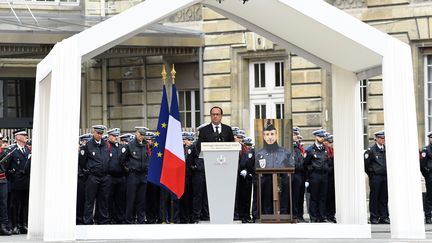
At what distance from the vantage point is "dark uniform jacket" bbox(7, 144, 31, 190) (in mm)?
22672

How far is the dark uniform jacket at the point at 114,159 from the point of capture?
23.6m

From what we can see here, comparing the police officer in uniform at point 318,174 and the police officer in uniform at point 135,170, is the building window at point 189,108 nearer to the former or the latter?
the police officer in uniform at point 318,174

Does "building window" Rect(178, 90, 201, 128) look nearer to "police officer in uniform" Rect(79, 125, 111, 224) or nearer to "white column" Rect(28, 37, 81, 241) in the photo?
"police officer in uniform" Rect(79, 125, 111, 224)

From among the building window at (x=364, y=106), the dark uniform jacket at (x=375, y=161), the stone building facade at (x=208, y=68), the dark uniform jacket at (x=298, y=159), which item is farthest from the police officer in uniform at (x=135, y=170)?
the building window at (x=364, y=106)

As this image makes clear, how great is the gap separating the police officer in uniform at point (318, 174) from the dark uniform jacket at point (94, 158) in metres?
3.78

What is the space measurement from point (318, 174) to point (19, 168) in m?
5.51

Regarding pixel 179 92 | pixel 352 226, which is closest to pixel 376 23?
pixel 179 92

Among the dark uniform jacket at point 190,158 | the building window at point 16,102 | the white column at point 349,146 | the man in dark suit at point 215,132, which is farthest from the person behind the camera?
the building window at point 16,102

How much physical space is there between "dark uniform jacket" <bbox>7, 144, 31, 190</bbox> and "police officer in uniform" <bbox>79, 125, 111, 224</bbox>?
102 cm

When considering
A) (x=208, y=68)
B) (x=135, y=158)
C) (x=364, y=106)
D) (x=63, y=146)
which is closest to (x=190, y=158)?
(x=135, y=158)

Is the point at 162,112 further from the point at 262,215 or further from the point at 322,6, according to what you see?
the point at 322,6

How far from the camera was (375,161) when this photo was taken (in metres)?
24.5

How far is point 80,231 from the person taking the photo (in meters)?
19.1

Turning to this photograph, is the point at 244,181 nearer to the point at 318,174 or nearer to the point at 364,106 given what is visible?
the point at 318,174
